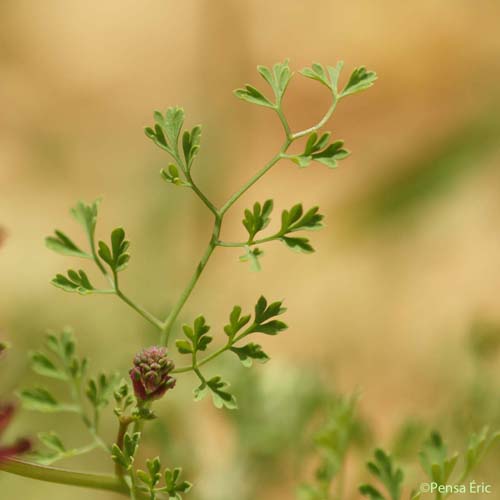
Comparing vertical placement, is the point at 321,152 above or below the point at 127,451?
above

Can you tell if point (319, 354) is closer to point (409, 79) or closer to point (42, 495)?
point (42, 495)

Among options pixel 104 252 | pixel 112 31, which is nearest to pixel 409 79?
pixel 112 31

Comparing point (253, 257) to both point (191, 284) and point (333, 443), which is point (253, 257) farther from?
point (333, 443)

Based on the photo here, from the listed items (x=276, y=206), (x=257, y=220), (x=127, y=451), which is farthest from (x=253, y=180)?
(x=276, y=206)

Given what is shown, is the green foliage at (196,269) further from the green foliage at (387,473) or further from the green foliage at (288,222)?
the green foliage at (387,473)

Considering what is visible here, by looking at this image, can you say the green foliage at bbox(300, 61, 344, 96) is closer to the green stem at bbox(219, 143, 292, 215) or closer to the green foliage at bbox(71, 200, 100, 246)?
the green stem at bbox(219, 143, 292, 215)

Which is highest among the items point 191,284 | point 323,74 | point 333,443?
point 323,74
